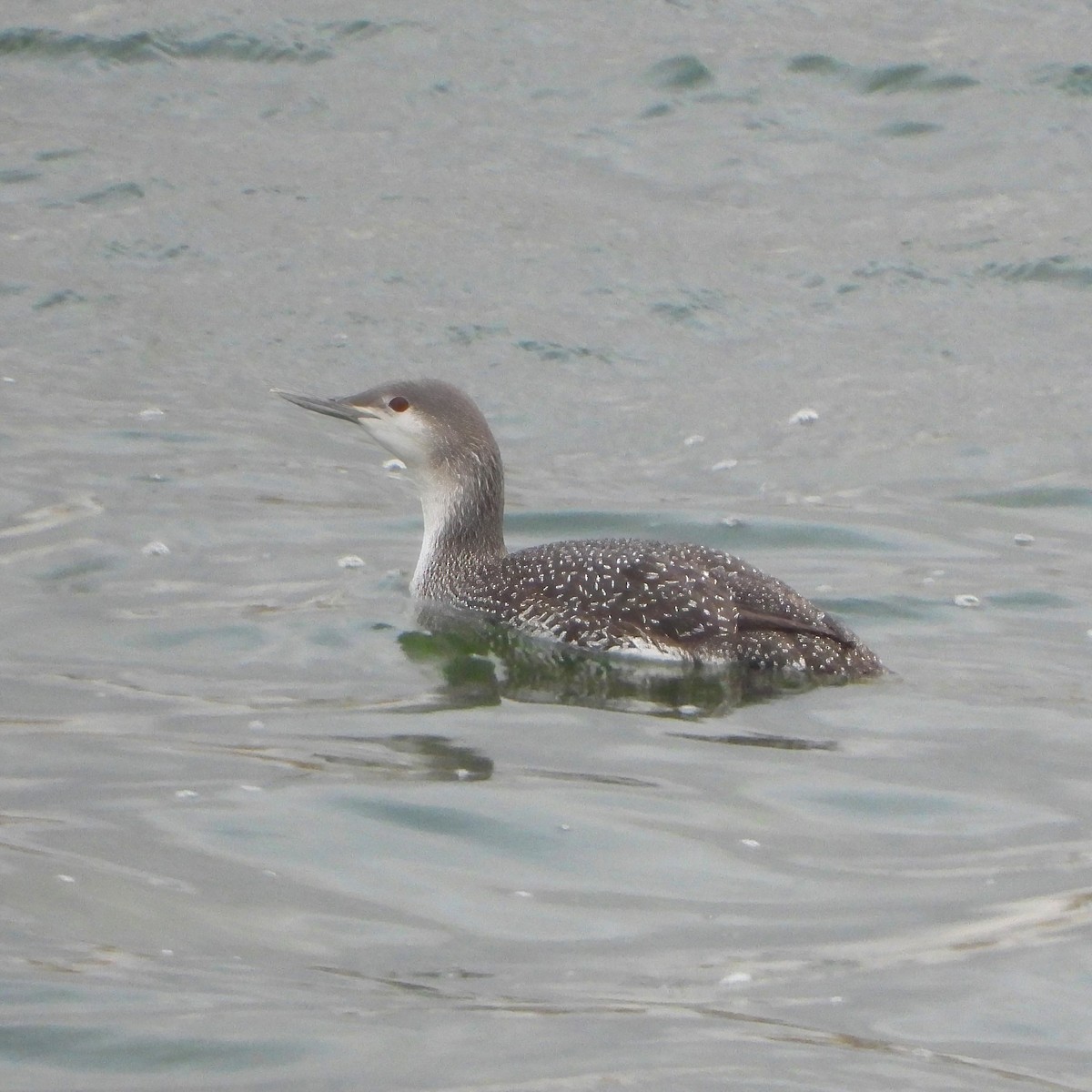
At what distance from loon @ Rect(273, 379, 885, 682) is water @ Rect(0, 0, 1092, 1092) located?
9.6 inches

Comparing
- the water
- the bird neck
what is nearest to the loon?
the bird neck

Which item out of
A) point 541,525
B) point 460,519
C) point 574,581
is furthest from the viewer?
point 541,525

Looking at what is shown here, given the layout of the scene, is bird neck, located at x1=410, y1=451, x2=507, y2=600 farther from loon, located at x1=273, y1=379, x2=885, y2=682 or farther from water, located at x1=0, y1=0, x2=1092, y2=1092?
water, located at x1=0, y1=0, x2=1092, y2=1092

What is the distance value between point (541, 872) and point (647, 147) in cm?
1000

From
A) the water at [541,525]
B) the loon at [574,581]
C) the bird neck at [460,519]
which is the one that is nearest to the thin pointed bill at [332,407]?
the loon at [574,581]

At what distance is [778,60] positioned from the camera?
15156 mm

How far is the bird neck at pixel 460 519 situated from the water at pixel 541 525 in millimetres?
235

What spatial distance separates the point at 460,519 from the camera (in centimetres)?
801

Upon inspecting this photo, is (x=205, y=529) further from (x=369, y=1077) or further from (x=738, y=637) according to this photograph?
(x=369, y=1077)

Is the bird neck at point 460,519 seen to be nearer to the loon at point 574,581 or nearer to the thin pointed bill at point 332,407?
the loon at point 574,581

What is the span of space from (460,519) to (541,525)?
52.1 inches

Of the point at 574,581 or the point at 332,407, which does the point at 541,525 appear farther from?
the point at 574,581

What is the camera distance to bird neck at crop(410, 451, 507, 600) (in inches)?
313

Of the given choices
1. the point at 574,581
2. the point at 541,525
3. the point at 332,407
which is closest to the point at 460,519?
the point at 332,407
